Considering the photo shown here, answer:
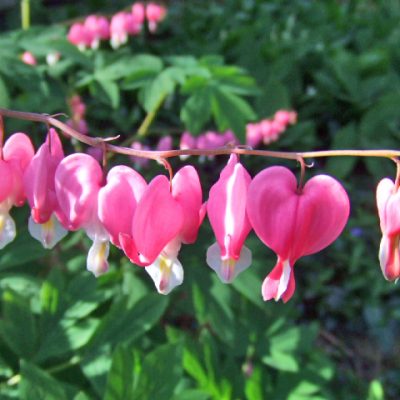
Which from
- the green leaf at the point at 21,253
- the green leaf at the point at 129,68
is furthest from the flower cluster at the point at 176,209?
the green leaf at the point at 129,68

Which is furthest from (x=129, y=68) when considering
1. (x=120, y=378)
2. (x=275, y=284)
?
(x=275, y=284)

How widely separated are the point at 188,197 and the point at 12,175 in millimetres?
286

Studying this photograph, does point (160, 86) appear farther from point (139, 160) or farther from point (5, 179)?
point (5, 179)

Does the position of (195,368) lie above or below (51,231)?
below

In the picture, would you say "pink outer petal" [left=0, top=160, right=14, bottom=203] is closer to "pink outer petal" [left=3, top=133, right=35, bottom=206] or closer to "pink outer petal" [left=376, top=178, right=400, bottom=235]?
"pink outer petal" [left=3, top=133, right=35, bottom=206]

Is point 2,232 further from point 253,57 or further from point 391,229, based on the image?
point 253,57

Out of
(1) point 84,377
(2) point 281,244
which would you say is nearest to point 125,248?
(2) point 281,244

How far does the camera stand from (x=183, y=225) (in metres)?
1.00

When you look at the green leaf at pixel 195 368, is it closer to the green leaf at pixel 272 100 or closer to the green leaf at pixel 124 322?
the green leaf at pixel 124 322

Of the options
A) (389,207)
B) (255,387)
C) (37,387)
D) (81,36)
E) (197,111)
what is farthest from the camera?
(81,36)

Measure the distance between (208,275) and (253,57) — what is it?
1.60m

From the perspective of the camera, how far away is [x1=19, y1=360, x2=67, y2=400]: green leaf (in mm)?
1288

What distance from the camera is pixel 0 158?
103cm

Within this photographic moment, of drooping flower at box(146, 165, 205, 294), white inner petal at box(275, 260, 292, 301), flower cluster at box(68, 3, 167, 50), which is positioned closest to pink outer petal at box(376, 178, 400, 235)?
white inner petal at box(275, 260, 292, 301)
